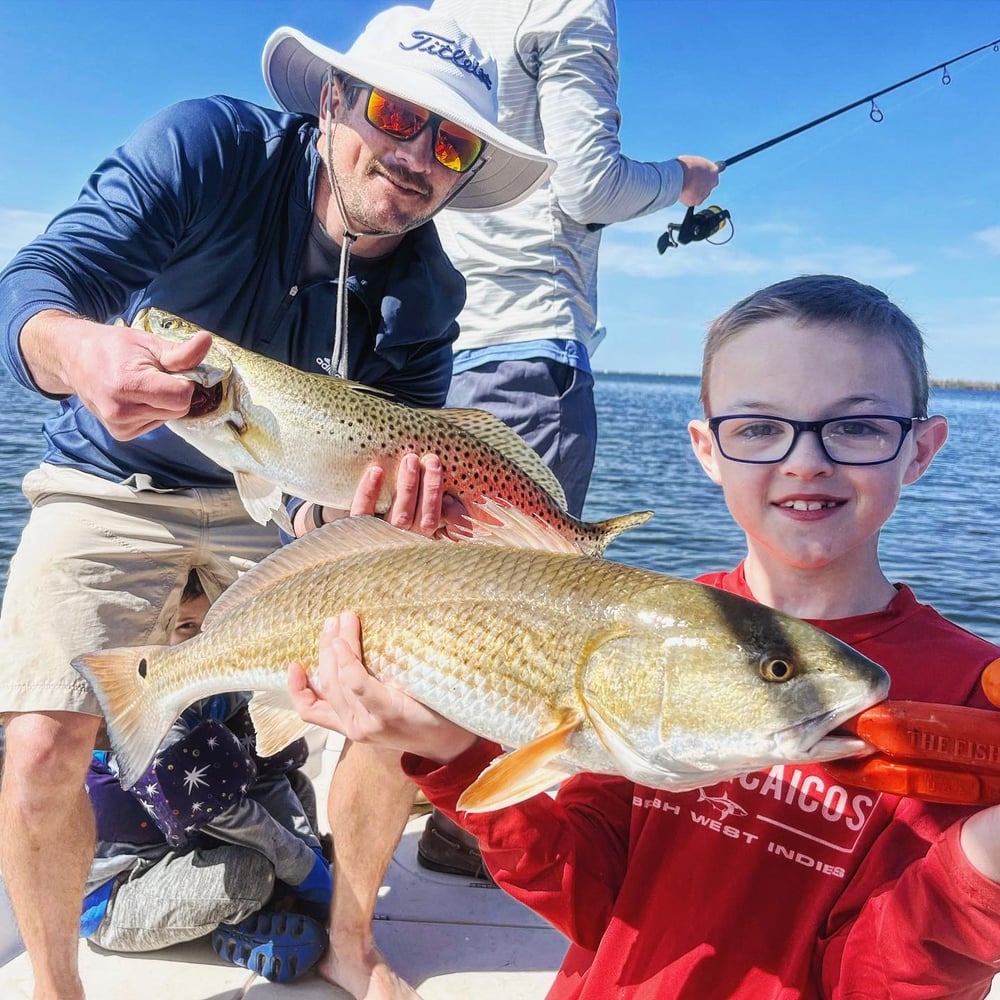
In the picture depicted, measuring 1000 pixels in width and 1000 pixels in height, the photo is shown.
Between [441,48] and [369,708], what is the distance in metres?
2.38

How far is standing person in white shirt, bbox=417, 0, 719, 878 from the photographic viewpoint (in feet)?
13.1

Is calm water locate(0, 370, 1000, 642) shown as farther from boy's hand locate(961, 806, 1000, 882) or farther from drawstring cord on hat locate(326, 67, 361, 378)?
boy's hand locate(961, 806, 1000, 882)

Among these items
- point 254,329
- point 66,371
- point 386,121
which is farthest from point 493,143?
point 66,371

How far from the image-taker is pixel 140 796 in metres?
3.22

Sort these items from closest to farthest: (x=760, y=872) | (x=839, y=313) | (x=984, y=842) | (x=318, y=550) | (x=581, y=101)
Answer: (x=984, y=842) < (x=760, y=872) < (x=839, y=313) < (x=318, y=550) < (x=581, y=101)

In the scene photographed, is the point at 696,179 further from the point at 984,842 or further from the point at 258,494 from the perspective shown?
the point at 984,842

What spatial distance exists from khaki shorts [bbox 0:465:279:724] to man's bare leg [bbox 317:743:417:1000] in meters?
0.86

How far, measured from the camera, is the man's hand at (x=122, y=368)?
2.26 meters

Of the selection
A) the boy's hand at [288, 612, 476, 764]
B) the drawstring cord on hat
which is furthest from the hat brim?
the boy's hand at [288, 612, 476, 764]

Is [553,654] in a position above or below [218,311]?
below

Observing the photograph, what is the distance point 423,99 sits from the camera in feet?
10.2

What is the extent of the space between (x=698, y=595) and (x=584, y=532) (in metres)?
1.38

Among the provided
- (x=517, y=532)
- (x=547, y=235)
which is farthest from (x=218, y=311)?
(x=517, y=532)

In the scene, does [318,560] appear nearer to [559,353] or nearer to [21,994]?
[21,994]
